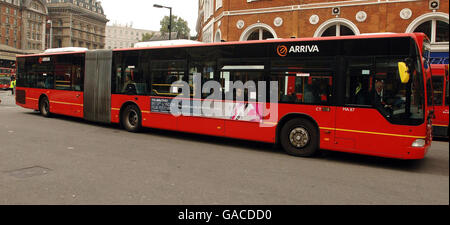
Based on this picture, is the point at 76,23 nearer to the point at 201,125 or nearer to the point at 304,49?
the point at 201,125

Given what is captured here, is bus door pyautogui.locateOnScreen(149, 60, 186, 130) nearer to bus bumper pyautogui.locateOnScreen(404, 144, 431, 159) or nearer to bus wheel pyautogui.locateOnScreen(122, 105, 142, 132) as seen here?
bus wheel pyautogui.locateOnScreen(122, 105, 142, 132)

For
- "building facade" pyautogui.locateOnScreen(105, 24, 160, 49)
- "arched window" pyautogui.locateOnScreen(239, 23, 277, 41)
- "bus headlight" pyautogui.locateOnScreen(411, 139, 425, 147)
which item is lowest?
"bus headlight" pyautogui.locateOnScreen(411, 139, 425, 147)

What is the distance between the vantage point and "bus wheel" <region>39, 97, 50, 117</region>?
15609mm

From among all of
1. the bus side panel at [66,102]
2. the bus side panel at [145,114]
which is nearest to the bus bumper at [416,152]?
the bus side panel at [145,114]

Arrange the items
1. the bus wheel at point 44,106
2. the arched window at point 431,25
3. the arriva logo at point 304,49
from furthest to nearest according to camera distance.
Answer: the arched window at point 431,25 < the bus wheel at point 44,106 < the arriva logo at point 304,49

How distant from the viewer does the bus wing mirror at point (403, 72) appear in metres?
7.08

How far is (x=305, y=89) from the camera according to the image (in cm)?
852

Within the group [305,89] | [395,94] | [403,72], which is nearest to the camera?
[403,72]

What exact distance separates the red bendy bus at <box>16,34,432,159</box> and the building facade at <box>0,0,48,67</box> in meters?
90.8

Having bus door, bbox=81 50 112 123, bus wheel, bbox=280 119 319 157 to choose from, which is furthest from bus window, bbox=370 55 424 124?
bus door, bbox=81 50 112 123

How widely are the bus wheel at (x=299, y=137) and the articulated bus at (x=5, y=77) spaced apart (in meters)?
56.2

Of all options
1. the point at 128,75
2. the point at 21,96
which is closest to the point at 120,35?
the point at 21,96

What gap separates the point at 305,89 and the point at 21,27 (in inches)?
4398

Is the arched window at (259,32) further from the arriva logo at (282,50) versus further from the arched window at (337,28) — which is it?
the arriva logo at (282,50)
